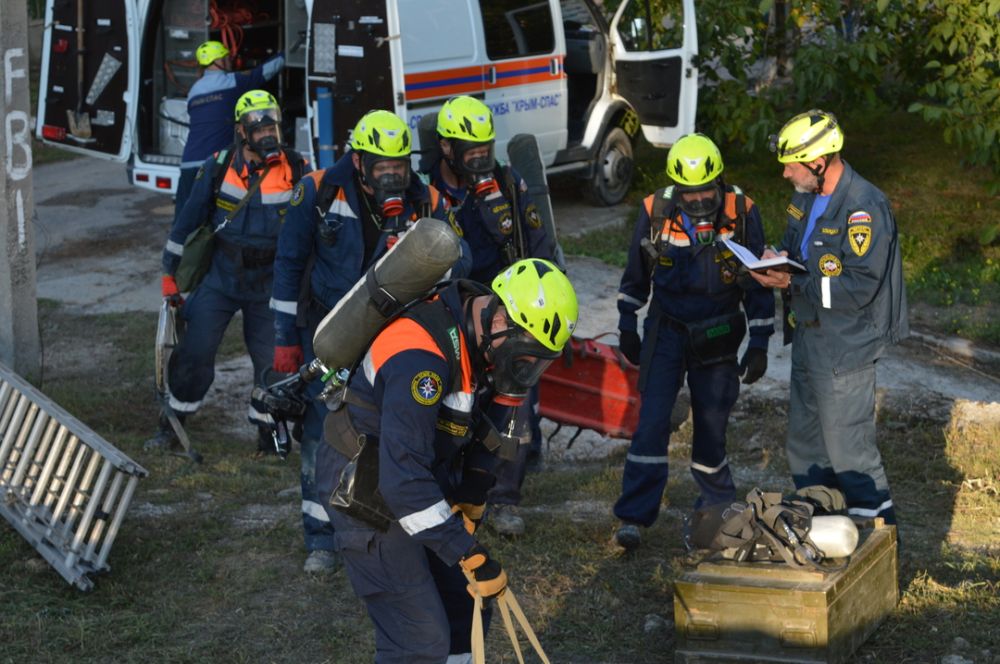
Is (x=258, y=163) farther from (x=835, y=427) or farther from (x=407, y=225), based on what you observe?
(x=835, y=427)

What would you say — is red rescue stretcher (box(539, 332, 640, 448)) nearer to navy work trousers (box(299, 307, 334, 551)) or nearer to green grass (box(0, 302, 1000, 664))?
green grass (box(0, 302, 1000, 664))

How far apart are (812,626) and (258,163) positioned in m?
3.63

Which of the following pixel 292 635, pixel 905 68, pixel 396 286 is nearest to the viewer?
pixel 396 286

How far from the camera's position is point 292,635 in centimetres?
519

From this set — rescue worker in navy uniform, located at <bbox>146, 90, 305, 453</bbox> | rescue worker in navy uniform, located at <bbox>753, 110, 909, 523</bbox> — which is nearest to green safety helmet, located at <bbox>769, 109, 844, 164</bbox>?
rescue worker in navy uniform, located at <bbox>753, 110, 909, 523</bbox>

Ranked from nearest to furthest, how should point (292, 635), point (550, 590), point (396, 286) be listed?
point (396, 286), point (292, 635), point (550, 590)

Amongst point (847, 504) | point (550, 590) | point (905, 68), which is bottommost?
point (550, 590)

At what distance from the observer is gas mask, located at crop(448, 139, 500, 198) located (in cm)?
637

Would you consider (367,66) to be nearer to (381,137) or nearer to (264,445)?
(264,445)

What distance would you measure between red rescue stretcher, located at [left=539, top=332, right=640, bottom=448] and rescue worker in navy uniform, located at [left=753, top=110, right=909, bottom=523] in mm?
1412

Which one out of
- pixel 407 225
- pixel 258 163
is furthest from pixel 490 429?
pixel 258 163

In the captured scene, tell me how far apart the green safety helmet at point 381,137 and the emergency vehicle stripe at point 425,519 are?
7.20 feet

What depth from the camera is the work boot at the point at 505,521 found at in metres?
6.08

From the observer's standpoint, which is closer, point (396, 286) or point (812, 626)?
→ point (396, 286)
